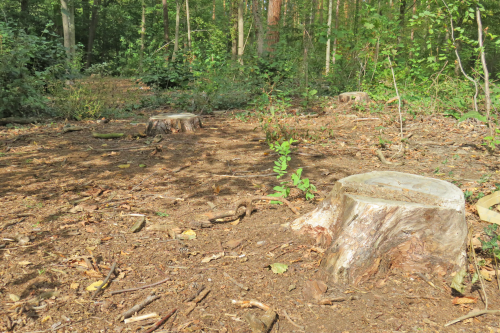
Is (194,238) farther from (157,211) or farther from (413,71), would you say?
(413,71)

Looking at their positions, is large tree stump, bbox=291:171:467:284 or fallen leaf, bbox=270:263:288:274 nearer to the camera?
large tree stump, bbox=291:171:467:284

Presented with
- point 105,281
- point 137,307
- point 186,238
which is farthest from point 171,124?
point 137,307

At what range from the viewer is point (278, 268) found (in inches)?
107

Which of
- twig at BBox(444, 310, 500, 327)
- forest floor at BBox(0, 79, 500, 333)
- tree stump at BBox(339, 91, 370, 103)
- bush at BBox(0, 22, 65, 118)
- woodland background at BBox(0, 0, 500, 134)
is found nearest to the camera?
twig at BBox(444, 310, 500, 327)

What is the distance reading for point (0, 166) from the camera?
506 centimetres

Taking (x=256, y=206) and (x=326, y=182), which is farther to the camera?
(x=326, y=182)

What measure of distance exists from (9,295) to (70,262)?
48 cm

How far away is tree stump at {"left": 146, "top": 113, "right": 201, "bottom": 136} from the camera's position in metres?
6.90

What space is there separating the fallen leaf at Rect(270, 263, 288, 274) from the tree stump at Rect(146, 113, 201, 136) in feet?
15.6

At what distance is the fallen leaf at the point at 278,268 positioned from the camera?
2691mm

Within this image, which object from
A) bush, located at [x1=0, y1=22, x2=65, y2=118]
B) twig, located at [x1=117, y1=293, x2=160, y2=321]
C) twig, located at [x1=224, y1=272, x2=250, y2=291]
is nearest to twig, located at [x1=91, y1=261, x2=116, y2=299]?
twig, located at [x1=117, y1=293, x2=160, y2=321]

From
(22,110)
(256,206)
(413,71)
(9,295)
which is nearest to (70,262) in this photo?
(9,295)

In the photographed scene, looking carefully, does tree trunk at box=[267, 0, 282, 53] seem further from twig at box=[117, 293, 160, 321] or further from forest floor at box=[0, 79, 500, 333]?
twig at box=[117, 293, 160, 321]

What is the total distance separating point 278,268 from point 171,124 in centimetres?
485
